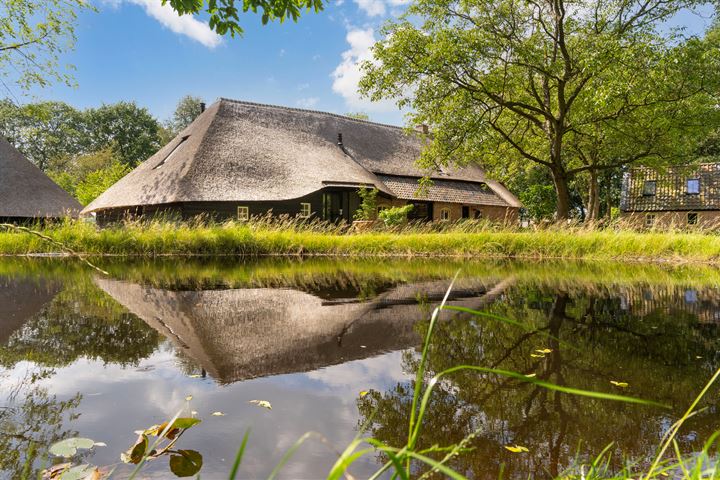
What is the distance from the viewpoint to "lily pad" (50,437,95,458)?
1744mm

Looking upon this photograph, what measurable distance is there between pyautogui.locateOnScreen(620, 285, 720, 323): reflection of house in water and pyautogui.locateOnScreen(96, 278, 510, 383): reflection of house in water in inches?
63.8

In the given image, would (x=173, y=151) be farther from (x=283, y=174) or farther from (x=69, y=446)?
(x=69, y=446)

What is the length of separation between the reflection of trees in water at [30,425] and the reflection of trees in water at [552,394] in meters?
1.37

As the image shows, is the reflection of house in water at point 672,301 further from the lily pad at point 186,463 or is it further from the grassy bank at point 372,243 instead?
the grassy bank at point 372,243

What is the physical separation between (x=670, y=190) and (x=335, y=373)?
33066 millimetres

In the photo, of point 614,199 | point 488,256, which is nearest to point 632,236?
point 488,256

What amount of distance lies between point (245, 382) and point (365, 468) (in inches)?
45.8

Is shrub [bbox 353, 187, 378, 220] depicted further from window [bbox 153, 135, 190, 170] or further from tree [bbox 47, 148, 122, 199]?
tree [bbox 47, 148, 122, 199]

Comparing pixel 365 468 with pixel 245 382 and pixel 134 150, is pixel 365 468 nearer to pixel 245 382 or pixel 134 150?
pixel 245 382

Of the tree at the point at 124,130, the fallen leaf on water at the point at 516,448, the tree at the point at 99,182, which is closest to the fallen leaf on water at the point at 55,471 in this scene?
the fallen leaf on water at the point at 516,448

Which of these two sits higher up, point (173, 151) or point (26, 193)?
point (173, 151)

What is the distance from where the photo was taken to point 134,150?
4194 cm

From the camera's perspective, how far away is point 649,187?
96.7 feet

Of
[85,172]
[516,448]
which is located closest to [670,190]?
[516,448]
